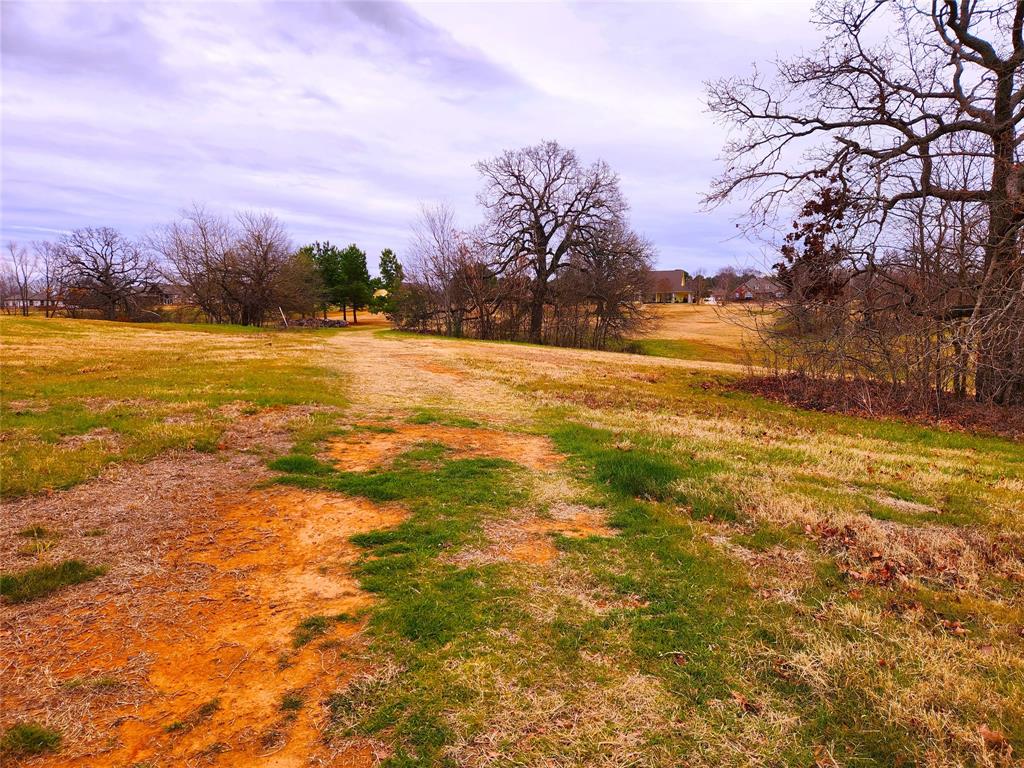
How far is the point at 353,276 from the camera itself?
5912 centimetres

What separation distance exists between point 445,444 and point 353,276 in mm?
56733

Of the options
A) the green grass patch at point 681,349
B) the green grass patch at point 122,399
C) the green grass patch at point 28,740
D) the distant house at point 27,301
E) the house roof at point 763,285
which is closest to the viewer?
the green grass patch at point 28,740

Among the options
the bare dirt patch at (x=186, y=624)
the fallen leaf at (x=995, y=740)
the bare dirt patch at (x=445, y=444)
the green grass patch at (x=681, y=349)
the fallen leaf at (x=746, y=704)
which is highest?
the green grass patch at (x=681, y=349)

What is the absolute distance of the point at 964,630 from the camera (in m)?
3.05

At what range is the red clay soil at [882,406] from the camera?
32.8 feet

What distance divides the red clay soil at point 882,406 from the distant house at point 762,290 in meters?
2.24

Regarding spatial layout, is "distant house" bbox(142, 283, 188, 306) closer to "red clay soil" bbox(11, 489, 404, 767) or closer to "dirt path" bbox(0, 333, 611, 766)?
"dirt path" bbox(0, 333, 611, 766)

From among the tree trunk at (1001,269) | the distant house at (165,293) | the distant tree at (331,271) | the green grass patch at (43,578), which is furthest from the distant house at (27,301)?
the tree trunk at (1001,269)

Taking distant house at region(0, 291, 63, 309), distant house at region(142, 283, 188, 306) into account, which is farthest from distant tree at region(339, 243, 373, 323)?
distant house at region(0, 291, 63, 309)

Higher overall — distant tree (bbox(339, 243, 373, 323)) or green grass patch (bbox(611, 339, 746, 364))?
distant tree (bbox(339, 243, 373, 323))

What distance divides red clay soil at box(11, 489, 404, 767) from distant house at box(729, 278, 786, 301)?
1194 centimetres

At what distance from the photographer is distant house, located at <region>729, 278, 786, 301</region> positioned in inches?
493

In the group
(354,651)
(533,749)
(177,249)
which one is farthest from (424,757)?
(177,249)

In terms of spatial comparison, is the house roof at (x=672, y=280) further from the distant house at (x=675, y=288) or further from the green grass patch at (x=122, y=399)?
the green grass patch at (x=122, y=399)
